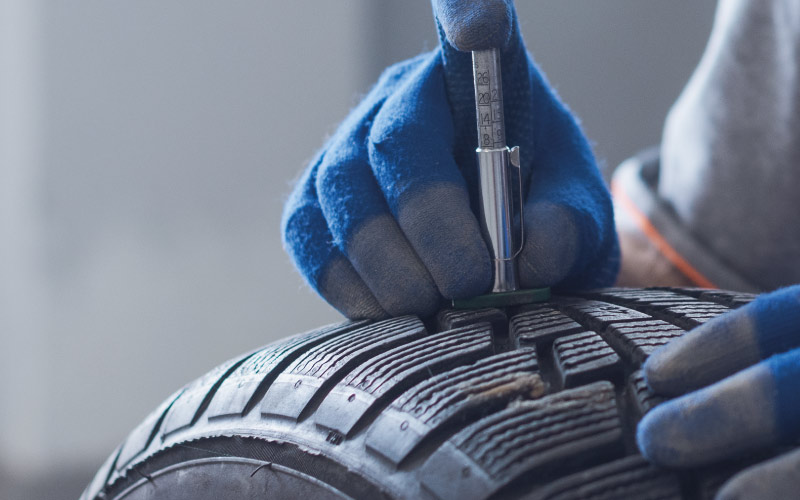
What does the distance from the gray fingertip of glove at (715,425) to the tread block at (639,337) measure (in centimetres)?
8

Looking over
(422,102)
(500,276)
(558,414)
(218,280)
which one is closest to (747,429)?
(558,414)

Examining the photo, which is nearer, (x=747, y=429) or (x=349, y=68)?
(x=747, y=429)

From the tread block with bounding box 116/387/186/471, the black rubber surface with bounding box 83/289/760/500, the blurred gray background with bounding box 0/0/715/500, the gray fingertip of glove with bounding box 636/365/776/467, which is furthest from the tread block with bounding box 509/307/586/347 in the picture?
the blurred gray background with bounding box 0/0/715/500

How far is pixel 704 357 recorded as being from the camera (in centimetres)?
37

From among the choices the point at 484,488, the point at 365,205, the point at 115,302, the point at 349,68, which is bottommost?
the point at 115,302

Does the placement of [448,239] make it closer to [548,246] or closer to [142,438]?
[548,246]

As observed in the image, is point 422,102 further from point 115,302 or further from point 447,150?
point 115,302

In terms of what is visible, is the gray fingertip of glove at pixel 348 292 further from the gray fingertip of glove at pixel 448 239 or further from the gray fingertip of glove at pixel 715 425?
the gray fingertip of glove at pixel 715 425

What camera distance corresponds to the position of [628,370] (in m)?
0.41

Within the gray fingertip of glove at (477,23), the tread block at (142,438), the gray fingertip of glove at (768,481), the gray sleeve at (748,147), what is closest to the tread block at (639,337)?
the gray fingertip of glove at (768,481)

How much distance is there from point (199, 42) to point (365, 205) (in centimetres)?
175

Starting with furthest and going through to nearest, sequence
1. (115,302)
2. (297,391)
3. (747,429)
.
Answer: (115,302), (297,391), (747,429)

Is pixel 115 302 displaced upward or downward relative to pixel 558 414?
downward

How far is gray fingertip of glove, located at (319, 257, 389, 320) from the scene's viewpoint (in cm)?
55
